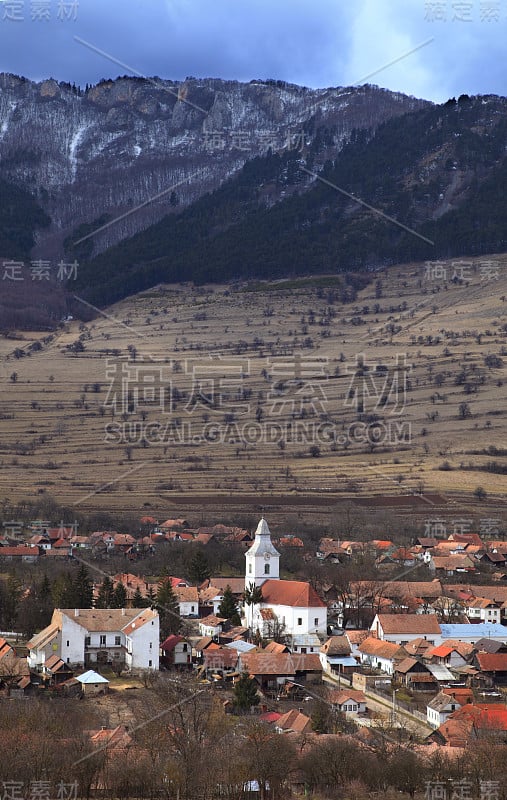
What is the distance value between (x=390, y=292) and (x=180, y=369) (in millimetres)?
35035

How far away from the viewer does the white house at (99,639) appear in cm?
4606

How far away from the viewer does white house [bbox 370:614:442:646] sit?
5094 centimetres

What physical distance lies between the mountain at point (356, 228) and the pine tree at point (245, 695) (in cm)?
13162

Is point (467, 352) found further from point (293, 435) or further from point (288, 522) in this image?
point (288, 522)

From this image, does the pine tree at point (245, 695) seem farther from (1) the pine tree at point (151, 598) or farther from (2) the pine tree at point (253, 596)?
(2) the pine tree at point (253, 596)

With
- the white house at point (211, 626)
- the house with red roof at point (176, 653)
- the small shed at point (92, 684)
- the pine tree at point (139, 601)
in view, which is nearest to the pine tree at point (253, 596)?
the white house at point (211, 626)

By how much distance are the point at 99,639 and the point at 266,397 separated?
8276 cm

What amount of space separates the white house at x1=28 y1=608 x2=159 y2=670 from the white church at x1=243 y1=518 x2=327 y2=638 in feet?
24.3

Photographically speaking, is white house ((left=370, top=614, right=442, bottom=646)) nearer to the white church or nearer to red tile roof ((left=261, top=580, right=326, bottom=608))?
the white church

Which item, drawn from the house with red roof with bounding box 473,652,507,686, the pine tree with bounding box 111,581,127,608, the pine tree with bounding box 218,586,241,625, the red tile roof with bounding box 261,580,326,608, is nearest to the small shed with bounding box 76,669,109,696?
the pine tree with bounding box 111,581,127,608

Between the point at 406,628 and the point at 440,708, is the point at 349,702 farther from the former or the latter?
the point at 406,628

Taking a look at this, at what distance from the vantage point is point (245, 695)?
131ft

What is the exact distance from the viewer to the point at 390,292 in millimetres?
159375

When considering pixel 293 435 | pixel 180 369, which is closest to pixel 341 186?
pixel 180 369
